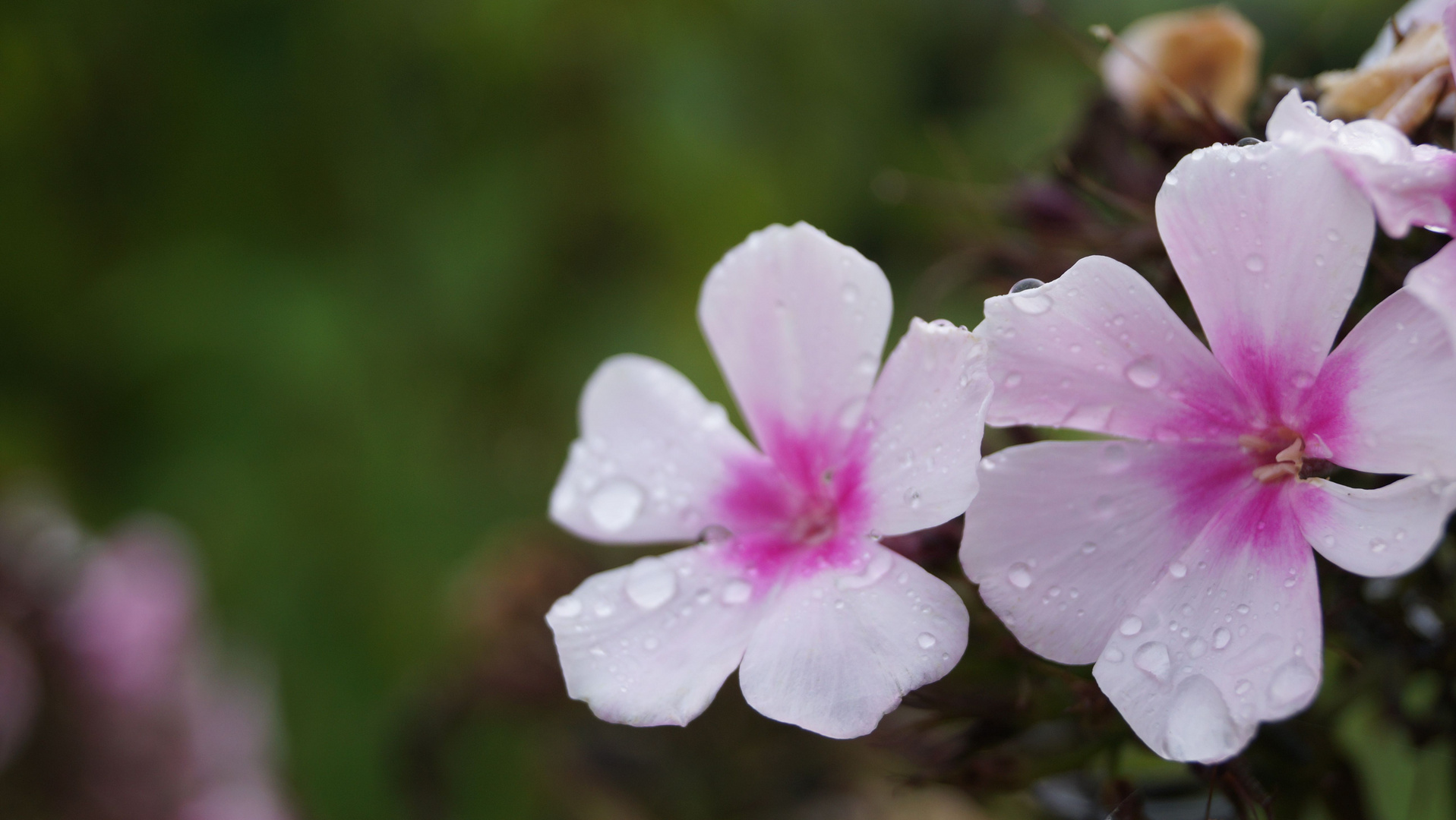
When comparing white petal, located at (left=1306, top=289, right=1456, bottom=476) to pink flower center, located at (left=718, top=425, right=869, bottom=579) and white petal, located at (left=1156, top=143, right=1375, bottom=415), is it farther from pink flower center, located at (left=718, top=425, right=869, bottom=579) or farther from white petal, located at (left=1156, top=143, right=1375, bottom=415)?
pink flower center, located at (left=718, top=425, right=869, bottom=579)

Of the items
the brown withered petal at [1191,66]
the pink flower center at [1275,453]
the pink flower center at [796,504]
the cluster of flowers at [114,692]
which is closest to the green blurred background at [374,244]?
the cluster of flowers at [114,692]

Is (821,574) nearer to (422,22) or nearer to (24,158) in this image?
(422,22)

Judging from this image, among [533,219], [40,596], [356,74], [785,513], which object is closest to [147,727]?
[40,596]

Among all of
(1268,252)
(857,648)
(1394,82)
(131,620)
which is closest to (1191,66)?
(1394,82)

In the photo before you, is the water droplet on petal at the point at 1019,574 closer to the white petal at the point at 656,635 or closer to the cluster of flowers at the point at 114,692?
the white petal at the point at 656,635

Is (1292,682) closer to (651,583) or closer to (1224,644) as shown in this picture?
(1224,644)

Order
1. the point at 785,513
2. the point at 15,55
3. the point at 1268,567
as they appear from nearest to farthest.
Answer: the point at 1268,567
the point at 785,513
the point at 15,55

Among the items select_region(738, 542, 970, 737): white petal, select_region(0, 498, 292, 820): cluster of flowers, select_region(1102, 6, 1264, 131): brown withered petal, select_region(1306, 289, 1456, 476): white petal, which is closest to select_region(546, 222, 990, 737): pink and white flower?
select_region(738, 542, 970, 737): white petal
